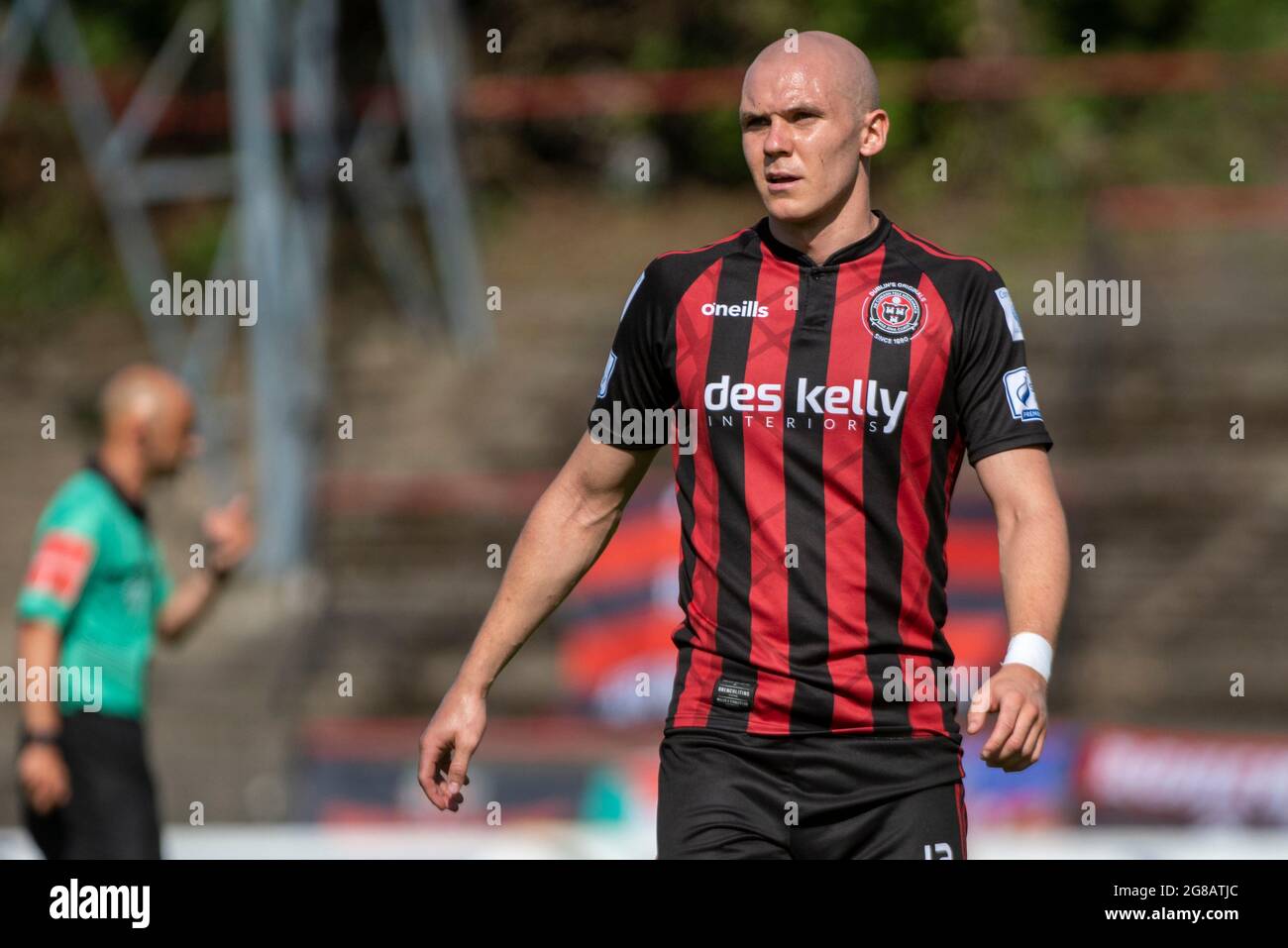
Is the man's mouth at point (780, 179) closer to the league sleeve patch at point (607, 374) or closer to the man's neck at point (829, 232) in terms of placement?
the man's neck at point (829, 232)

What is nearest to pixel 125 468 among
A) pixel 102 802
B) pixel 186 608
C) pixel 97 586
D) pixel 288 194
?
pixel 97 586

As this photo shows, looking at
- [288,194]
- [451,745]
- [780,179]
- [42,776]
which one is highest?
[288,194]

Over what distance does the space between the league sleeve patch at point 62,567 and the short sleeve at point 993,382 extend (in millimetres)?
3586

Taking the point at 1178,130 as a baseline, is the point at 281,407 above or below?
below

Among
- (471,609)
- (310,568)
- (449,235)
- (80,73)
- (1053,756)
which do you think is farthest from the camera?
(449,235)

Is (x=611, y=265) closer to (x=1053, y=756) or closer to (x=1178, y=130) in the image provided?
(x=1178, y=130)

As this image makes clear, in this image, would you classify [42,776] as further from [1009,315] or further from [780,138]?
[1009,315]

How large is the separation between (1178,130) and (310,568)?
9.12 m

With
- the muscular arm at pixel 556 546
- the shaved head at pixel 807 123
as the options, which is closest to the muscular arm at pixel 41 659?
the muscular arm at pixel 556 546

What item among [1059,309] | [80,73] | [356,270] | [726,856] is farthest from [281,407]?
[726,856]

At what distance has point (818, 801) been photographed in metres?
3.34

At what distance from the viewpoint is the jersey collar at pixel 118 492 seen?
6137 mm

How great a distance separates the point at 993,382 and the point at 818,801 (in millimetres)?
915
